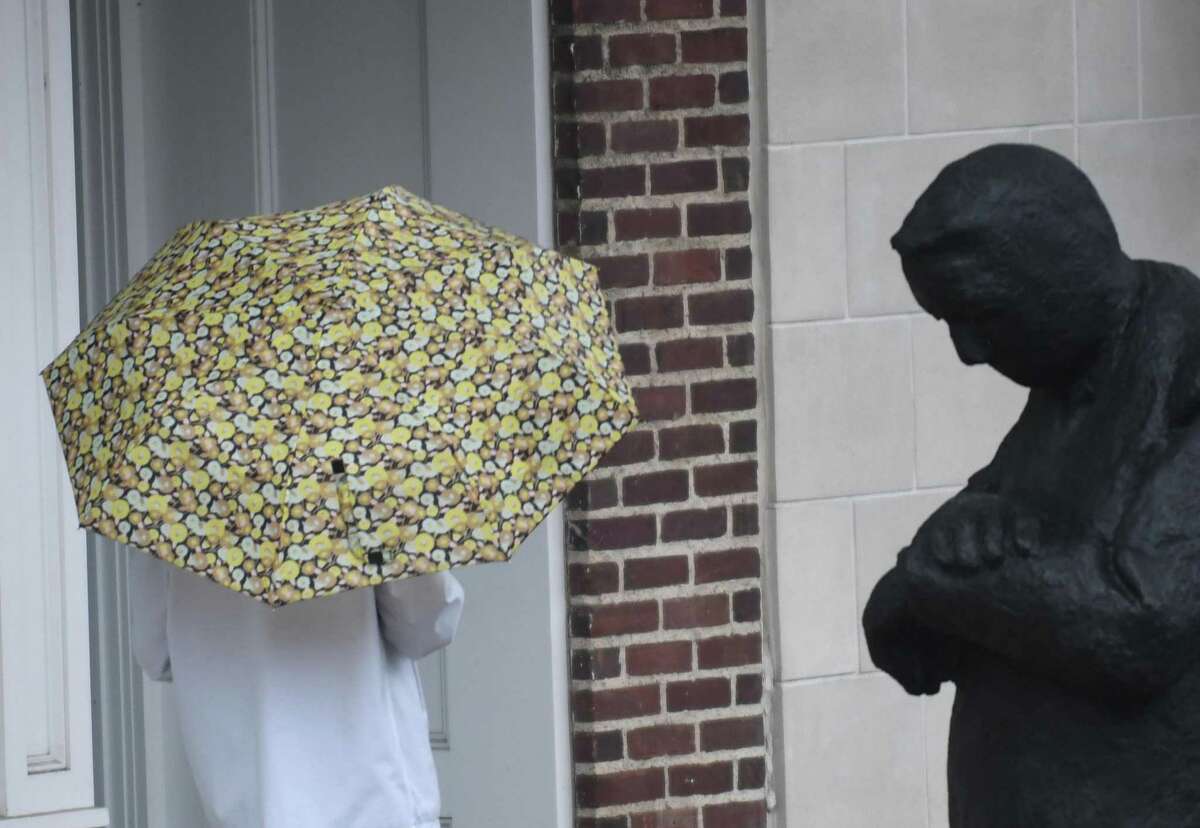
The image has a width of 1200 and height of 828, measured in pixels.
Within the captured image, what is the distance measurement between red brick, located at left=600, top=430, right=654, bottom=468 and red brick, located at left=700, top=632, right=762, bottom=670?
444 millimetres

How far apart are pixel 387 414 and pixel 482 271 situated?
336 millimetres

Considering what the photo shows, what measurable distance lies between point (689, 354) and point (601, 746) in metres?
0.89

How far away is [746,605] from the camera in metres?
4.91

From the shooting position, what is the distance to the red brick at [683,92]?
189 inches

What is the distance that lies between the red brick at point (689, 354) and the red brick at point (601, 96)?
532mm

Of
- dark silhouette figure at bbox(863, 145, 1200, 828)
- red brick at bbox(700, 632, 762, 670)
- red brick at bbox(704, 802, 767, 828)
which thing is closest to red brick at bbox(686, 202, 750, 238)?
red brick at bbox(700, 632, 762, 670)

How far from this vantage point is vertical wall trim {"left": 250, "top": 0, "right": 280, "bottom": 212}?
5098 mm

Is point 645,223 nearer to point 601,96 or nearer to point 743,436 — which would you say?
point 601,96

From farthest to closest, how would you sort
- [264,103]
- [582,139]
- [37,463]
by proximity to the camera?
[264,103] < [582,139] < [37,463]

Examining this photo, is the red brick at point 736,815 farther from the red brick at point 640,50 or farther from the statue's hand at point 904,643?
the statue's hand at point 904,643

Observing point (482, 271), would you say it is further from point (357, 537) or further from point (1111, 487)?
point (1111, 487)

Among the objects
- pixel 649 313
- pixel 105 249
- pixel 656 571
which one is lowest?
pixel 656 571

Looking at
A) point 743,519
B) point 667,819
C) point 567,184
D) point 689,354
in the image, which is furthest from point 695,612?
point 567,184

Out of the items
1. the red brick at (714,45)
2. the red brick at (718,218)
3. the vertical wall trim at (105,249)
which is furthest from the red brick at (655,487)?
the vertical wall trim at (105,249)
